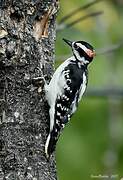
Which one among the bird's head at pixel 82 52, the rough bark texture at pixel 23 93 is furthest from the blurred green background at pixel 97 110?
the rough bark texture at pixel 23 93

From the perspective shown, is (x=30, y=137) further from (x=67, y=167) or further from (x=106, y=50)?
(x=67, y=167)

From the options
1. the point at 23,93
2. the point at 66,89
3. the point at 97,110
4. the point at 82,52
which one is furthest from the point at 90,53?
the point at 97,110

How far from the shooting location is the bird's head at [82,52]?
7.99 m

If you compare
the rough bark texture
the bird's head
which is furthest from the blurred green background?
the rough bark texture

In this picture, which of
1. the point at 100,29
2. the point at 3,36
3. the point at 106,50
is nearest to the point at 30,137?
the point at 3,36

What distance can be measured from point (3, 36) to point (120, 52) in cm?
442

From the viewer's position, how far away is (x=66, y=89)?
25.0 ft

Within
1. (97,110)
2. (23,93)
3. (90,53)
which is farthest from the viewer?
(97,110)

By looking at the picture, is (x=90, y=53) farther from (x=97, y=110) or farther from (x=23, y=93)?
(x=97, y=110)

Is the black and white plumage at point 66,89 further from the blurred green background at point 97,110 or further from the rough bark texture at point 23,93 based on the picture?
the blurred green background at point 97,110

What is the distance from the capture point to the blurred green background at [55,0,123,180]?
973cm

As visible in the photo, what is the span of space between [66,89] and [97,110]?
2.91 meters

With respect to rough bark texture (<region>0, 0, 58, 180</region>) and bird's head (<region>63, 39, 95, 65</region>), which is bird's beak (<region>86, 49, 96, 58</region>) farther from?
rough bark texture (<region>0, 0, 58, 180</region>)

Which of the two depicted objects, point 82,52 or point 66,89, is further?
point 82,52
